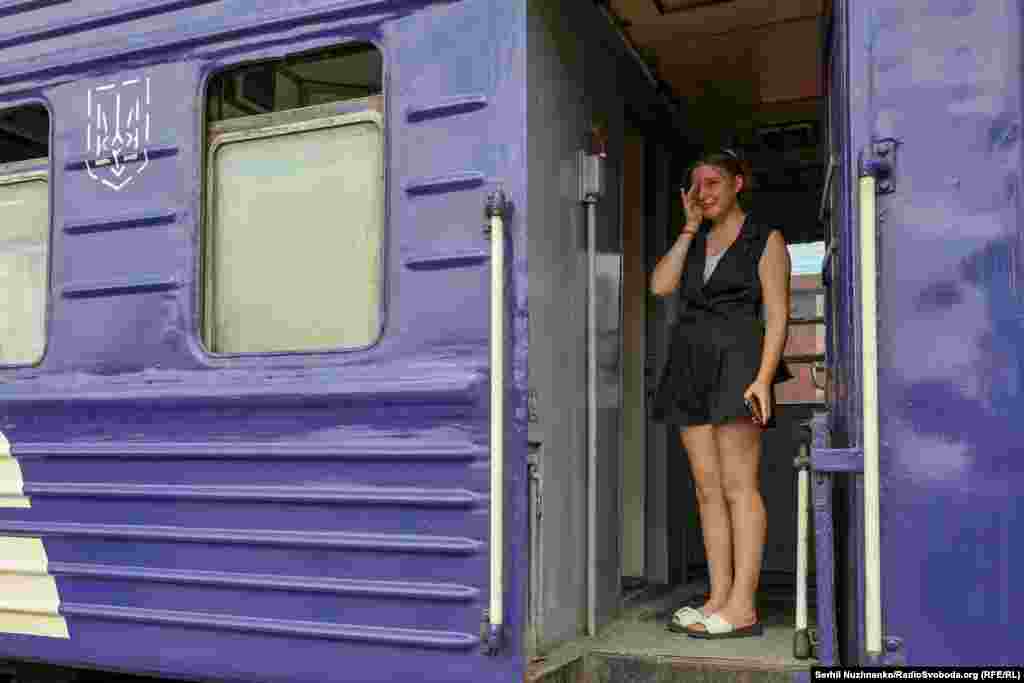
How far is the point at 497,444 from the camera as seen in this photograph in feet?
8.23

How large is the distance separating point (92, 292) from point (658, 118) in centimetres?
213

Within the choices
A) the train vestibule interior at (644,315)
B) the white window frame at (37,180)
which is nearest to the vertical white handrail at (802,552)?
the train vestibule interior at (644,315)

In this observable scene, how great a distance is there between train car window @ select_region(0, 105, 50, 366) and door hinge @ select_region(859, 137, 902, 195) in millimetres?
2484

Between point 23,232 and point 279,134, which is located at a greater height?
point 279,134

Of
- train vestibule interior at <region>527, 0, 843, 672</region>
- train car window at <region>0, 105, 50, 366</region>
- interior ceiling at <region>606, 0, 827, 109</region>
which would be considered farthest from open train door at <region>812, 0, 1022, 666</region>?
train car window at <region>0, 105, 50, 366</region>

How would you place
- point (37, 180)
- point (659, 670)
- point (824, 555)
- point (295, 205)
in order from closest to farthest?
point (824, 555) < point (659, 670) < point (295, 205) < point (37, 180)

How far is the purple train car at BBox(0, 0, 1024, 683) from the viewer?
2238mm

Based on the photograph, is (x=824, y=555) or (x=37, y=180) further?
(x=37, y=180)

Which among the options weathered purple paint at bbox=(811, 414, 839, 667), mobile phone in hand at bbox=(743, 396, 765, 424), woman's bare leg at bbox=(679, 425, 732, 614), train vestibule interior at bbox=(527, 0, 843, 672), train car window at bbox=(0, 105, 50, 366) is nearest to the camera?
weathered purple paint at bbox=(811, 414, 839, 667)

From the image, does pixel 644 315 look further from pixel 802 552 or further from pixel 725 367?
pixel 802 552

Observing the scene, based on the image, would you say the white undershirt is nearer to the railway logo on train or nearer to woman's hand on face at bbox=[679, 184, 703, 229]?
woman's hand on face at bbox=[679, 184, 703, 229]

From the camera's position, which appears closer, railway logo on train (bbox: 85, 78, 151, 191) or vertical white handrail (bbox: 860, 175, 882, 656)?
vertical white handrail (bbox: 860, 175, 882, 656)

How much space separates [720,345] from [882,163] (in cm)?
87

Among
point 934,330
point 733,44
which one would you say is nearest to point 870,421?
point 934,330
